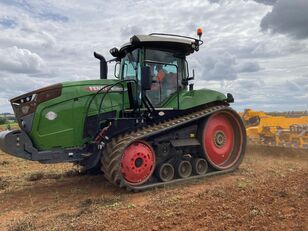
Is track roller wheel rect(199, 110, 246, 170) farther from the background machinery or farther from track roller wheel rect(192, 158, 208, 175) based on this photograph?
the background machinery

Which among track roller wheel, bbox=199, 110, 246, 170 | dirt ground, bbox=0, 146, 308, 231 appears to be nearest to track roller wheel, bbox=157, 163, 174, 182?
dirt ground, bbox=0, 146, 308, 231

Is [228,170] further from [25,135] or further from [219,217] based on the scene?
[25,135]

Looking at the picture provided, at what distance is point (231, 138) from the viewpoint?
10031 millimetres

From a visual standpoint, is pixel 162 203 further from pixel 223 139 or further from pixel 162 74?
pixel 223 139

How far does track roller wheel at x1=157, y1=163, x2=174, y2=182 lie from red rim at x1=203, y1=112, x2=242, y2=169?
1.15m

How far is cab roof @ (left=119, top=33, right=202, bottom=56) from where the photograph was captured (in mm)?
8430

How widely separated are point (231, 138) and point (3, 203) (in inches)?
223

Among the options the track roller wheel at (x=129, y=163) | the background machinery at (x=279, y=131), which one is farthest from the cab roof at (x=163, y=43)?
the background machinery at (x=279, y=131)

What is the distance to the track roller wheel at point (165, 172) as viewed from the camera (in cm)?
827

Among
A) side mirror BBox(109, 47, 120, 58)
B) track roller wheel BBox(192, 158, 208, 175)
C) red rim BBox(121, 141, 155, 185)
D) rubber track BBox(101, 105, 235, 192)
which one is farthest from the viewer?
side mirror BBox(109, 47, 120, 58)

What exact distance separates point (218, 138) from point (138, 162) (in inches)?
103

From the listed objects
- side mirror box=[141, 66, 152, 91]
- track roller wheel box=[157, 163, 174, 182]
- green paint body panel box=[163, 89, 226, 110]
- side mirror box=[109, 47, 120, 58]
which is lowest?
track roller wheel box=[157, 163, 174, 182]

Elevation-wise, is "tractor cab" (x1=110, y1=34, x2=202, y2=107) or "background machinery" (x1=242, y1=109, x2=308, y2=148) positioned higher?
"tractor cab" (x1=110, y1=34, x2=202, y2=107)

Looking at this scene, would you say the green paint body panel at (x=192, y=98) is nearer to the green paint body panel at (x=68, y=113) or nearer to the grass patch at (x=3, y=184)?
the green paint body panel at (x=68, y=113)
